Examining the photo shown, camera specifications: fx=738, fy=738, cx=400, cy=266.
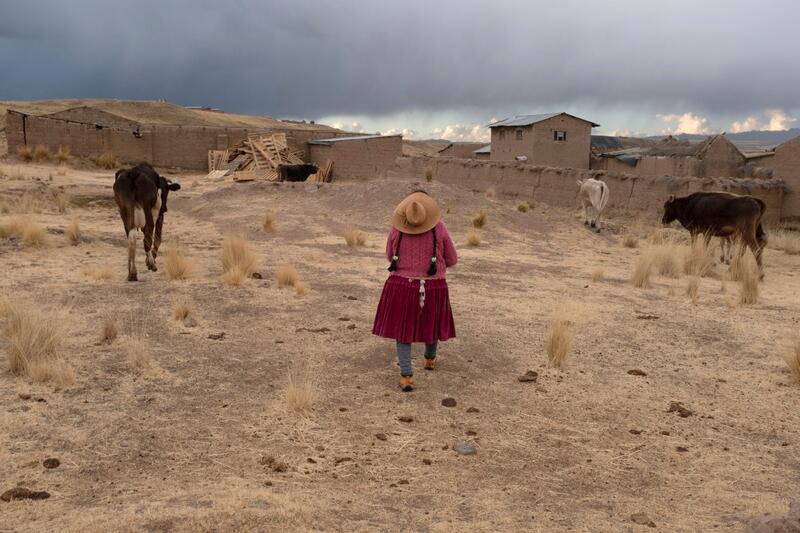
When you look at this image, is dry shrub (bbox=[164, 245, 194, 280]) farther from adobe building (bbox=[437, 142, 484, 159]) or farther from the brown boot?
adobe building (bbox=[437, 142, 484, 159])

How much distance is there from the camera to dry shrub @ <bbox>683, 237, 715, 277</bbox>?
12.9 m

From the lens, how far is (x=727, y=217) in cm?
1373

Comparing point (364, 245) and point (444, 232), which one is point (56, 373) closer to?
point (444, 232)

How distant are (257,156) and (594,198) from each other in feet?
55.6

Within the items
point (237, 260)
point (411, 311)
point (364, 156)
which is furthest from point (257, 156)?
point (411, 311)

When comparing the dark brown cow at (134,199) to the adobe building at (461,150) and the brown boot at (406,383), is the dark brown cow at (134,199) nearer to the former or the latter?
the brown boot at (406,383)

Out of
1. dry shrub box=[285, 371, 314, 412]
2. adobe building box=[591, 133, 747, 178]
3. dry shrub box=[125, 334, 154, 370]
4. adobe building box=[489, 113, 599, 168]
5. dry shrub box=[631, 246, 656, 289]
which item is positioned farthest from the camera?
adobe building box=[489, 113, 599, 168]

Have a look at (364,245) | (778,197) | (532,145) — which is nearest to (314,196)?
(364,245)

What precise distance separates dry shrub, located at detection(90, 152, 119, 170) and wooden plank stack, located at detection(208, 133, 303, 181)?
385 centimetres

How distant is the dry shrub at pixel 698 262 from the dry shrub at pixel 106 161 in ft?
76.0

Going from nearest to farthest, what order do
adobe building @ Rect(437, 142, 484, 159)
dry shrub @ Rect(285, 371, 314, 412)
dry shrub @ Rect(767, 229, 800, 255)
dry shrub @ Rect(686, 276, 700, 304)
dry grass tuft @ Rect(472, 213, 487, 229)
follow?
dry shrub @ Rect(285, 371, 314, 412) < dry shrub @ Rect(686, 276, 700, 304) < dry shrub @ Rect(767, 229, 800, 255) < dry grass tuft @ Rect(472, 213, 487, 229) < adobe building @ Rect(437, 142, 484, 159)

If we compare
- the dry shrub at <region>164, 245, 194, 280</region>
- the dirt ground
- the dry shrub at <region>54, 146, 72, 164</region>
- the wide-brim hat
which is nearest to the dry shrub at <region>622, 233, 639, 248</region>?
the dirt ground

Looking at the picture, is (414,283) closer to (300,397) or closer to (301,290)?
(300,397)

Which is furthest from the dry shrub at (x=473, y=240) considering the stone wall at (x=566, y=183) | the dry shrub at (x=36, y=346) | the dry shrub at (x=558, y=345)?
the dry shrub at (x=36, y=346)
